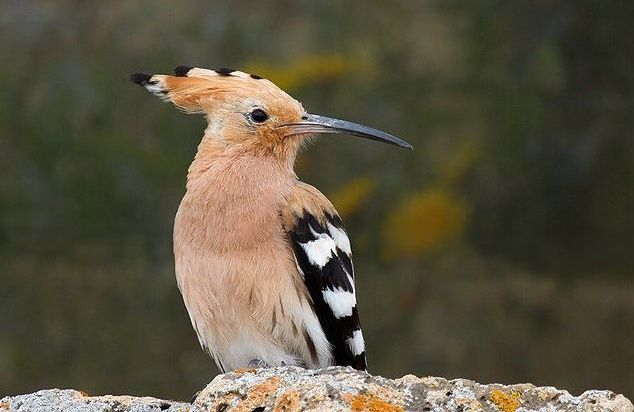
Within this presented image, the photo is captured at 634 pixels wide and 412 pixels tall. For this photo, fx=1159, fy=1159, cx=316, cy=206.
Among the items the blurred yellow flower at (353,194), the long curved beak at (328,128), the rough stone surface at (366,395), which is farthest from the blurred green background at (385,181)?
the rough stone surface at (366,395)

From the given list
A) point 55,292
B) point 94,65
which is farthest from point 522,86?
point 55,292

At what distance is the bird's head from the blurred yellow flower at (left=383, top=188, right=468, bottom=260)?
171 centimetres

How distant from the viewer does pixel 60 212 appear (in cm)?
414

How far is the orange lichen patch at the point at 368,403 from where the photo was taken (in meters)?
1.48

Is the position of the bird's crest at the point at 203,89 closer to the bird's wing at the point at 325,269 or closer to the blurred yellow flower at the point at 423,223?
the bird's wing at the point at 325,269

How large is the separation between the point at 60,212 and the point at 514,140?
5.39ft

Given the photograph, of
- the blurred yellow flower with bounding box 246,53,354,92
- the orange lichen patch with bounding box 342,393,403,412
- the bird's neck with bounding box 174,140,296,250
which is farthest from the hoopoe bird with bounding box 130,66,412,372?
the blurred yellow flower with bounding box 246,53,354,92

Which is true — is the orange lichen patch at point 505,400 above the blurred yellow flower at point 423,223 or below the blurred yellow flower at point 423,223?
below

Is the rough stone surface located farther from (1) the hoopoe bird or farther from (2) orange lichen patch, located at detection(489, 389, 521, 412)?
(1) the hoopoe bird

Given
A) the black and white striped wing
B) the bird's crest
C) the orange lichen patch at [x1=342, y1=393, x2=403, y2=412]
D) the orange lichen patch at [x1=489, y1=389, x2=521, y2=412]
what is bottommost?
the orange lichen patch at [x1=342, y1=393, x2=403, y2=412]

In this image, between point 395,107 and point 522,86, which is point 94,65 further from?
point 522,86

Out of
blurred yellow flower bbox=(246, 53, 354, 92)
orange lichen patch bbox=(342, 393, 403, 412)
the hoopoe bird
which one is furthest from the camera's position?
blurred yellow flower bbox=(246, 53, 354, 92)

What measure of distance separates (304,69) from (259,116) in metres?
1.73

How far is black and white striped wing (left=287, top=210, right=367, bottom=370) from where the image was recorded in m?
2.27
